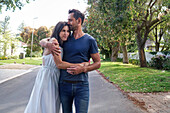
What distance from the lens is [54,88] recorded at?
2434 millimetres

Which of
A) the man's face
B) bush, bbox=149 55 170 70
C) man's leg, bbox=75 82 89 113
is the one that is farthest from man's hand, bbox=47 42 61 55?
bush, bbox=149 55 170 70

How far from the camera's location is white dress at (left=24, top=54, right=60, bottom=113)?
241 cm

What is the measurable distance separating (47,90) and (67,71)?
0.44 m

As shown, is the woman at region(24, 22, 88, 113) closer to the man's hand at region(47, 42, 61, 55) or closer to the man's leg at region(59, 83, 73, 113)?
the man's leg at region(59, 83, 73, 113)

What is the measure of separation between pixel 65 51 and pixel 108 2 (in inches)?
369

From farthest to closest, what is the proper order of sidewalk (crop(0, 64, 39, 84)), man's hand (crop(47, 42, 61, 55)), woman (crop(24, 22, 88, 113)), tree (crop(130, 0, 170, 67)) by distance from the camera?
1. tree (crop(130, 0, 170, 67))
2. sidewalk (crop(0, 64, 39, 84))
3. woman (crop(24, 22, 88, 113))
4. man's hand (crop(47, 42, 61, 55))

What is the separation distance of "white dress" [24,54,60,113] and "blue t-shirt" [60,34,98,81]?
0.14 meters

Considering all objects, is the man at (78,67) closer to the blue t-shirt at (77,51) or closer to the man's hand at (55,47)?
the blue t-shirt at (77,51)

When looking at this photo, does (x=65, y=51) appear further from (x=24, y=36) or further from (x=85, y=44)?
(x=24, y=36)

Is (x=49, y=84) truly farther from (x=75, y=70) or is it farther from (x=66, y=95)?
(x=75, y=70)

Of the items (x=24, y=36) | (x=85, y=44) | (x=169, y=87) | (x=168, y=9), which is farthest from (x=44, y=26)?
(x=85, y=44)

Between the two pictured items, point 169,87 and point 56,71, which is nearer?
point 56,71

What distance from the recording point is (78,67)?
2242mm

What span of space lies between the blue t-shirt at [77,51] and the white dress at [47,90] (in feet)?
0.46
